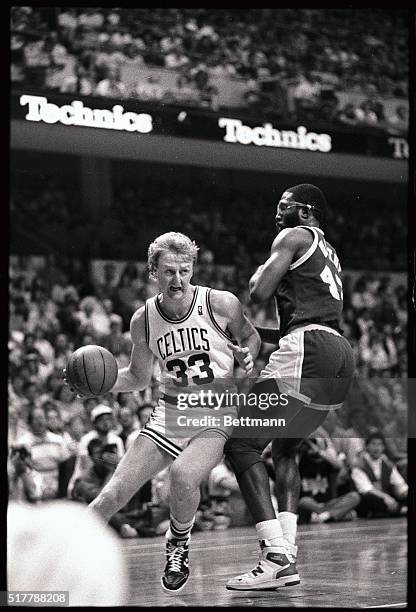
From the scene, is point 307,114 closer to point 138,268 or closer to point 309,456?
point 138,268

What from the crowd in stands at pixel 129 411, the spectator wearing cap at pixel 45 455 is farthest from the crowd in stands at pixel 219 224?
the spectator wearing cap at pixel 45 455

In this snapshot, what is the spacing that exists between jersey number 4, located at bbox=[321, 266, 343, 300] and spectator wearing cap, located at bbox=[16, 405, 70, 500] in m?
2.13

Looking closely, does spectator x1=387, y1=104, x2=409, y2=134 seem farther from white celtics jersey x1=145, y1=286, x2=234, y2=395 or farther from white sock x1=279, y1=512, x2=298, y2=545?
white sock x1=279, y1=512, x2=298, y2=545

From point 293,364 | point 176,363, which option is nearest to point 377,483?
point 293,364

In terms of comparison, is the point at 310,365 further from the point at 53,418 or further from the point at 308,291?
the point at 53,418

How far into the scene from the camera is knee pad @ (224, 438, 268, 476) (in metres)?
5.14

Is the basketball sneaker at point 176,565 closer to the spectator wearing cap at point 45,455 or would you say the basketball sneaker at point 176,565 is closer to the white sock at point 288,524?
the white sock at point 288,524

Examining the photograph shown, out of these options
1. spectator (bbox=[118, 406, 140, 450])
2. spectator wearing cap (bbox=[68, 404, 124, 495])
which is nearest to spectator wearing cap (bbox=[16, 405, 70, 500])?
spectator wearing cap (bbox=[68, 404, 124, 495])

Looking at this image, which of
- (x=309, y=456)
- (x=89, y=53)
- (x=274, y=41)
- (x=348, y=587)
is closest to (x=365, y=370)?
(x=309, y=456)

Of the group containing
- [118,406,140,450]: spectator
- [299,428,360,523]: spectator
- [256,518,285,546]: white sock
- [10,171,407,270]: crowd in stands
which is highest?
[10,171,407,270]: crowd in stands

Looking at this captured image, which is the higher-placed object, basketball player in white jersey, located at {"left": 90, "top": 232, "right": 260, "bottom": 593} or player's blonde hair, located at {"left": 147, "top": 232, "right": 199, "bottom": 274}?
player's blonde hair, located at {"left": 147, "top": 232, "right": 199, "bottom": 274}

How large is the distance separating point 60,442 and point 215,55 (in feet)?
14.2

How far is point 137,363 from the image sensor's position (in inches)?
211

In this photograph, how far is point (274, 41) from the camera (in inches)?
458
